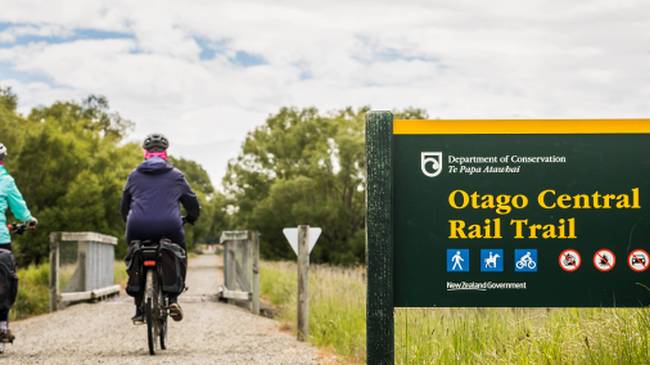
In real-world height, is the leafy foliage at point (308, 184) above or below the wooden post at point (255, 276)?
Answer: above

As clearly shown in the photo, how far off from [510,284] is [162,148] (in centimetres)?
407

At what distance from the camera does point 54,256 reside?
49.8 feet

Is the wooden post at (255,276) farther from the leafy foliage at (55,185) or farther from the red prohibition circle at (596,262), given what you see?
the leafy foliage at (55,185)

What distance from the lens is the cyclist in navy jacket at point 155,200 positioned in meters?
8.11

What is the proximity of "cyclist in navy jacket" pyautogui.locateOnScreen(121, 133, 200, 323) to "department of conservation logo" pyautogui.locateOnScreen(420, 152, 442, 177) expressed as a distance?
3.31 metres

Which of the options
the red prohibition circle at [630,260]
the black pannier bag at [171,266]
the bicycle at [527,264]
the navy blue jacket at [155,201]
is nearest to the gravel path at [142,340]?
the black pannier bag at [171,266]

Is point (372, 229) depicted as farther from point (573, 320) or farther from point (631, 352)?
point (573, 320)

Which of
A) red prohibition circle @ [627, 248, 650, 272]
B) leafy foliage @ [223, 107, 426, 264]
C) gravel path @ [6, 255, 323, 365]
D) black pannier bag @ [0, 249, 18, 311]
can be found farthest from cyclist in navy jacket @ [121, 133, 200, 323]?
leafy foliage @ [223, 107, 426, 264]

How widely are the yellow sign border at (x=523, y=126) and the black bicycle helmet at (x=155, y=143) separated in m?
3.48

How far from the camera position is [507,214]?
5.54 meters

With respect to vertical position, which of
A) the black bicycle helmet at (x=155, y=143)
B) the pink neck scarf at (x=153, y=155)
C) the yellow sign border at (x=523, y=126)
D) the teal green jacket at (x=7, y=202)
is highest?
the black bicycle helmet at (x=155, y=143)

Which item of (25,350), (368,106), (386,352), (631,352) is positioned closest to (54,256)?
(25,350)

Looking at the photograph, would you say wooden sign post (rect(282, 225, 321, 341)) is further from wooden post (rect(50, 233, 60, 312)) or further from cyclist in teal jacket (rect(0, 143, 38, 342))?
wooden post (rect(50, 233, 60, 312))

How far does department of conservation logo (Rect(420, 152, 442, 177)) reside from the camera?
550 cm
